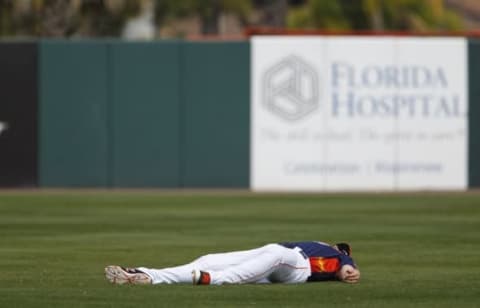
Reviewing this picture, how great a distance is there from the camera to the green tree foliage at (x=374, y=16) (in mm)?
59094

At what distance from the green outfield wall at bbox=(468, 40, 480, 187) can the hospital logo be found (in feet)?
10.2

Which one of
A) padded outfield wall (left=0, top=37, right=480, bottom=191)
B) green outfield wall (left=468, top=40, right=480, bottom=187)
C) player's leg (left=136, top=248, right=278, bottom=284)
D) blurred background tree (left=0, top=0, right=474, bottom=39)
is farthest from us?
blurred background tree (left=0, top=0, right=474, bottom=39)

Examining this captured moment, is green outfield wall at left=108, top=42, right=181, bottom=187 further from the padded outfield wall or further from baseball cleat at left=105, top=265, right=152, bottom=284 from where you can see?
baseball cleat at left=105, top=265, right=152, bottom=284

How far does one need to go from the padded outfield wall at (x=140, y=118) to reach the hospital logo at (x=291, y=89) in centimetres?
3

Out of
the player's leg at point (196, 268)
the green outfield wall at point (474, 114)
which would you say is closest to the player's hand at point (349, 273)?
the player's leg at point (196, 268)

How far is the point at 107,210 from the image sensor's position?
80.8 feet

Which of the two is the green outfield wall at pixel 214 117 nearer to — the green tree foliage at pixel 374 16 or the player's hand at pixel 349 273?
the player's hand at pixel 349 273

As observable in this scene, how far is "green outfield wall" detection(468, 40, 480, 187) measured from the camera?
104 feet

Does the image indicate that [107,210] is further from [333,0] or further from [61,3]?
[333,0]

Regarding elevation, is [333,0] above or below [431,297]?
above

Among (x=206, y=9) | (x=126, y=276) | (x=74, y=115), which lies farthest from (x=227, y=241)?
(x=206, y=9)

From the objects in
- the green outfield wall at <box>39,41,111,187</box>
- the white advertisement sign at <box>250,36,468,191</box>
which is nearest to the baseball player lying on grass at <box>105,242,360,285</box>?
the white advertisement sign at <box>250,36,468,191</box>

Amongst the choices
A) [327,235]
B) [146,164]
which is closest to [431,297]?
[327,235]

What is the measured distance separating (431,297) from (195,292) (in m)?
1.86
